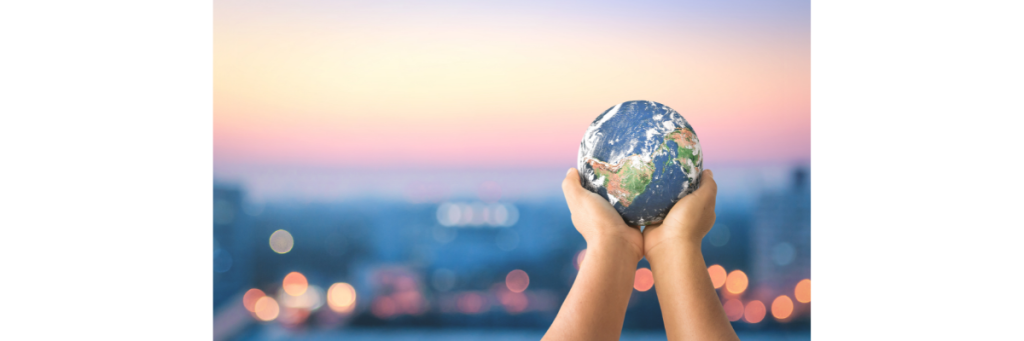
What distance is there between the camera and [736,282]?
4570 mm

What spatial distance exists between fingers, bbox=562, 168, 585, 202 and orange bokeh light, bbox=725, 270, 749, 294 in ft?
9.90

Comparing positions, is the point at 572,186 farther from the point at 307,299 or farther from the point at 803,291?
the point at 307,299

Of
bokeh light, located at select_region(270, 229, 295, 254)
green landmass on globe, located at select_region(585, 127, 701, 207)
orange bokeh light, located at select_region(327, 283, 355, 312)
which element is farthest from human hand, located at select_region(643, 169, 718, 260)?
bokeh light, located at select_region(270, 229, 295, 254)

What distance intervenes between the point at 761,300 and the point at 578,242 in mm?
1748

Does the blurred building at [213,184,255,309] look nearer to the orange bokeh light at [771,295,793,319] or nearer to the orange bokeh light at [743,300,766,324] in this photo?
the orange bokeh light at [743,300,766,324]

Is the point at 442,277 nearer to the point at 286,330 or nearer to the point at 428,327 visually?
the point at 428,327

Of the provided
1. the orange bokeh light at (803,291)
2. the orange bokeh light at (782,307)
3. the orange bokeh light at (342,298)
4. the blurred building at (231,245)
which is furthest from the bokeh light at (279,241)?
the orange bokeh light at (803,291)

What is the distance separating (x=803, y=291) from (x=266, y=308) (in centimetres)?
511

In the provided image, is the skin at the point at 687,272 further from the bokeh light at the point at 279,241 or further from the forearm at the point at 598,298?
the bokeh light at the point at 279,241

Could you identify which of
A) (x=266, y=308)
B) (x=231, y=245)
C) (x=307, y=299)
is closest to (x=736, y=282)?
(x=307, y=299)

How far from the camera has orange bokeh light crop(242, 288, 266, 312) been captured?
4816 mm

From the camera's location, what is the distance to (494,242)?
483 cm

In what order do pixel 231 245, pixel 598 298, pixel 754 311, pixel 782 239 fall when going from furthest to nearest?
pixel 231 245 → pixel 754 311 → pixel 782 239 → pixel 598 298

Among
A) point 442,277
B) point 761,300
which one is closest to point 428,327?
point 442,277
